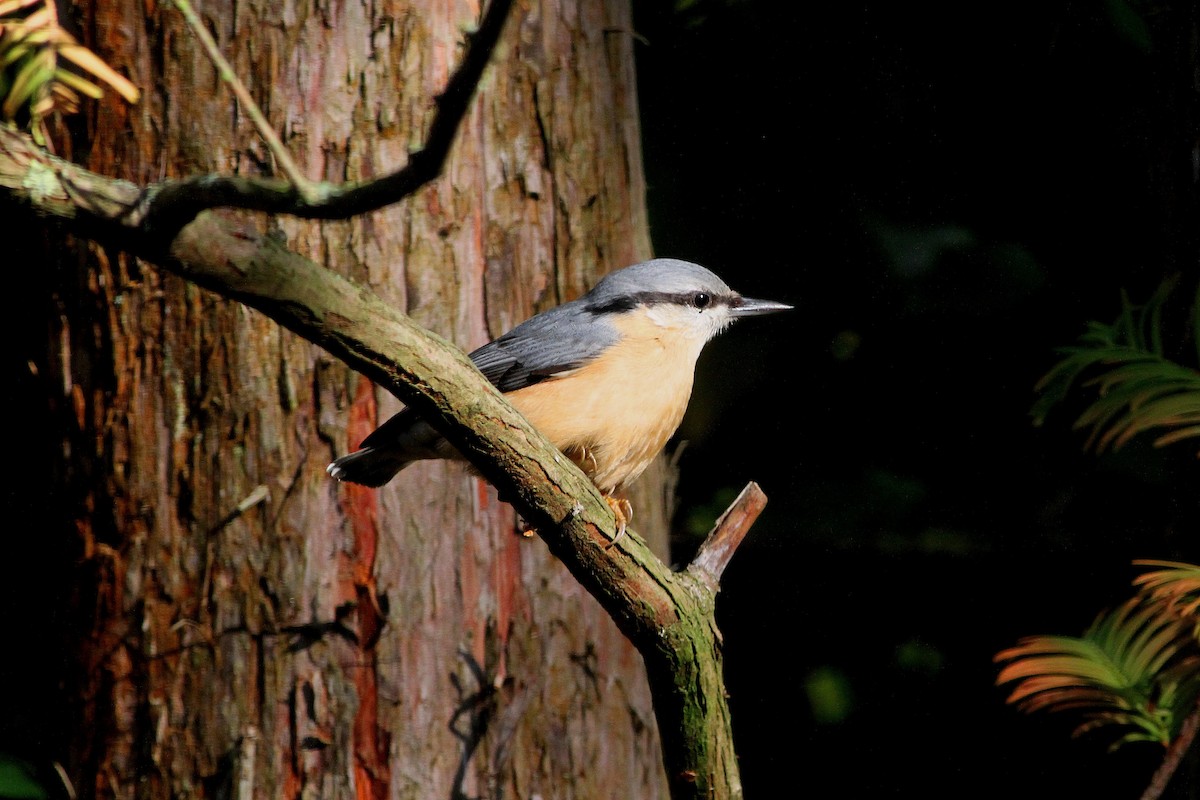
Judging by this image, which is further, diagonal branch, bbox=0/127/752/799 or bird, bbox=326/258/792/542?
bird, bbox=326/258/792/542

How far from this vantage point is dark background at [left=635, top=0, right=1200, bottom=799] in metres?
3.11

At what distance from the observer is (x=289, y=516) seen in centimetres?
236

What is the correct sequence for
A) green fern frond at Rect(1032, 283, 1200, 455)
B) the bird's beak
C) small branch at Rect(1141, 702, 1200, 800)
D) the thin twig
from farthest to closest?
the bird's beak
green fern frond at Rect(1032, 283, 1200, 455)
small branch at Rect(1141, 702, 1200, 800)
the thin twig

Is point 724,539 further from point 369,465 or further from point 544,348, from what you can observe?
point 369,465

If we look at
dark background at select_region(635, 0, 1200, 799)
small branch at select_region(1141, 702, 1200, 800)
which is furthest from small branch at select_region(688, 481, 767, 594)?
dark background at select_region(635, 0, 1200, 799)

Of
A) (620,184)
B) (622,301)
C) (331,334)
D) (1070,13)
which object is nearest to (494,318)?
(622,301)

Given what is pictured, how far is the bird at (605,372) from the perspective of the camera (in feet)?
7.41

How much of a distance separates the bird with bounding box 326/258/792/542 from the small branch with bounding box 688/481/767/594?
316mm

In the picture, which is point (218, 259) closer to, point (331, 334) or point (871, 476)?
point (331, 334)

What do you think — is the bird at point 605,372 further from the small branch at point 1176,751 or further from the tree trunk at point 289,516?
the small branch at point 1176,751

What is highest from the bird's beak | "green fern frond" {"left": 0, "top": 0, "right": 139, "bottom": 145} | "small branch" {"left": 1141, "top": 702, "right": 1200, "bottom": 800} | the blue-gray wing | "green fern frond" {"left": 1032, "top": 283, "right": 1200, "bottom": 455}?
the bird's beak

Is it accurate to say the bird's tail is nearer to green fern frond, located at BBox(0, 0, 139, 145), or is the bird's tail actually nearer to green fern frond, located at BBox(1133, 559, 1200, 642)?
green fern frond, located at BBox(0, 0, 139, 145)

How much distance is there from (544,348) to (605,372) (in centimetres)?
14

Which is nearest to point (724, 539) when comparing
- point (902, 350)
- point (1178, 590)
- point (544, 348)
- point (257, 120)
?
point (544, 348)
